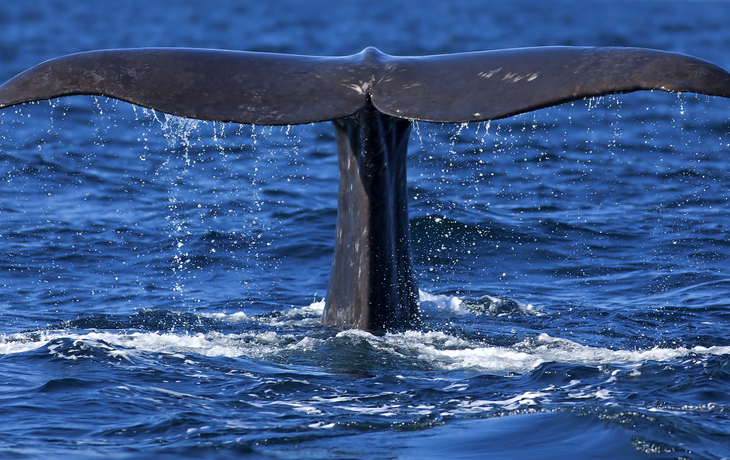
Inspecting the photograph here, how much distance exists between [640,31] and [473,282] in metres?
42.2

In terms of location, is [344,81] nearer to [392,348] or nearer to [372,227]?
[372,227]

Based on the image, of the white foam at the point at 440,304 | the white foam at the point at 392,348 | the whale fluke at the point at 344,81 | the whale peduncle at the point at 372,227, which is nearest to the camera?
the whale fluke at the point at 344,81

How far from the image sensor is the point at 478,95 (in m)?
5.29

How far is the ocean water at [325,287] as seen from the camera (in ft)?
16.7

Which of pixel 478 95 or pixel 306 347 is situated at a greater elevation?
pixel 478 95

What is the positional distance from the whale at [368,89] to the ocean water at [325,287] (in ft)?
1.68

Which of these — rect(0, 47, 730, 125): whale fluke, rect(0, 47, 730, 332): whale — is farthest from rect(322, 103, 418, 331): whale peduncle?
rect(0, 47, 730, 125): whale fluke

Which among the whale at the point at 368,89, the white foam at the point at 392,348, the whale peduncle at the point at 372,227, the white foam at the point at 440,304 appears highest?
the whale at the point at 368,89

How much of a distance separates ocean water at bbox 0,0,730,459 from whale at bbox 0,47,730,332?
513 millimetres

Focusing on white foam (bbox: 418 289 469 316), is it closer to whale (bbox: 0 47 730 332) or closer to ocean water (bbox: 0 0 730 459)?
ocean water (bbox: 0 0 730 459)

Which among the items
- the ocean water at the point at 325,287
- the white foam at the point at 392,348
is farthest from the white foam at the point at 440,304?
the white foam at the point at 392,348

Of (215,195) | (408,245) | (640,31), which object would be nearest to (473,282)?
(408,245)

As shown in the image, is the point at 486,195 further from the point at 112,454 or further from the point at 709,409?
the point at 112,454

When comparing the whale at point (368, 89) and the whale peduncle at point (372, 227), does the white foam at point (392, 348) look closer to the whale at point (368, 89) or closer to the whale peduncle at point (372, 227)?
the whale peduncle at point (372, 227)
